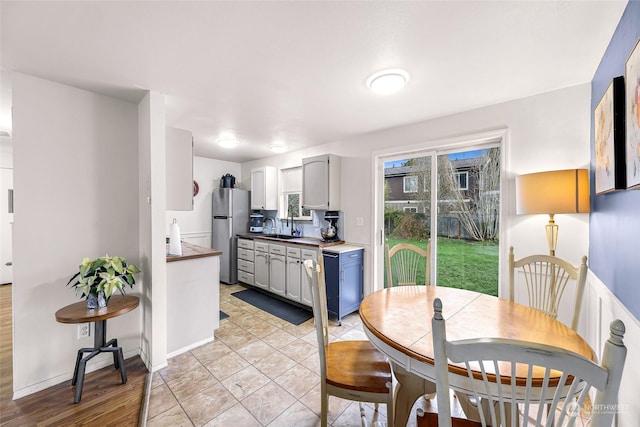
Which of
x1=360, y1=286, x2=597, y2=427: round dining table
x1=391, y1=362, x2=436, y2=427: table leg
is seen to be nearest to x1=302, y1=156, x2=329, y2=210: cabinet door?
x1=360, y1=286, x2=597, y2=427: round dining table

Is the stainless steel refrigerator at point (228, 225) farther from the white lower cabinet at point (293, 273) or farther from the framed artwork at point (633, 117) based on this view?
the framed artwork at point (633, 117)

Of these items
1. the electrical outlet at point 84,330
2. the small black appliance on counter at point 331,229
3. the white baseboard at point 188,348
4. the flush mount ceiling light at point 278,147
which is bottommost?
the white baseboard at point 188,348

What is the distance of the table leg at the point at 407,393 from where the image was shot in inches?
53.1

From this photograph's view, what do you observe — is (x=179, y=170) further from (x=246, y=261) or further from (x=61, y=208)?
(x=246, y=261)

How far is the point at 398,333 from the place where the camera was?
4.26 ft

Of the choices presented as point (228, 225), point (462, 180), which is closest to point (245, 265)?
point (228, 225)

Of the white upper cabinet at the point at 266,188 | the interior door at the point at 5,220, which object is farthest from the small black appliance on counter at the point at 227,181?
the interior door at the point at 5,220

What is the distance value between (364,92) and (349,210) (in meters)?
1.78

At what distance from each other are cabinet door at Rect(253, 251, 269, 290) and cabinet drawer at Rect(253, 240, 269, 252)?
62mm

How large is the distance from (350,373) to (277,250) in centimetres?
261

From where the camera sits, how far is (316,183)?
12.5 feet

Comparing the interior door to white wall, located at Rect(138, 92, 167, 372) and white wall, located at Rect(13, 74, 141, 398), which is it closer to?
white wall, located at Rect(13, 74, 141, 398)

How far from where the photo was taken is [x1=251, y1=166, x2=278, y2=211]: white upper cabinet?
4.70 metres

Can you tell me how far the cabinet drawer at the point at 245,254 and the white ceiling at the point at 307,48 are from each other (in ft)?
8.36
